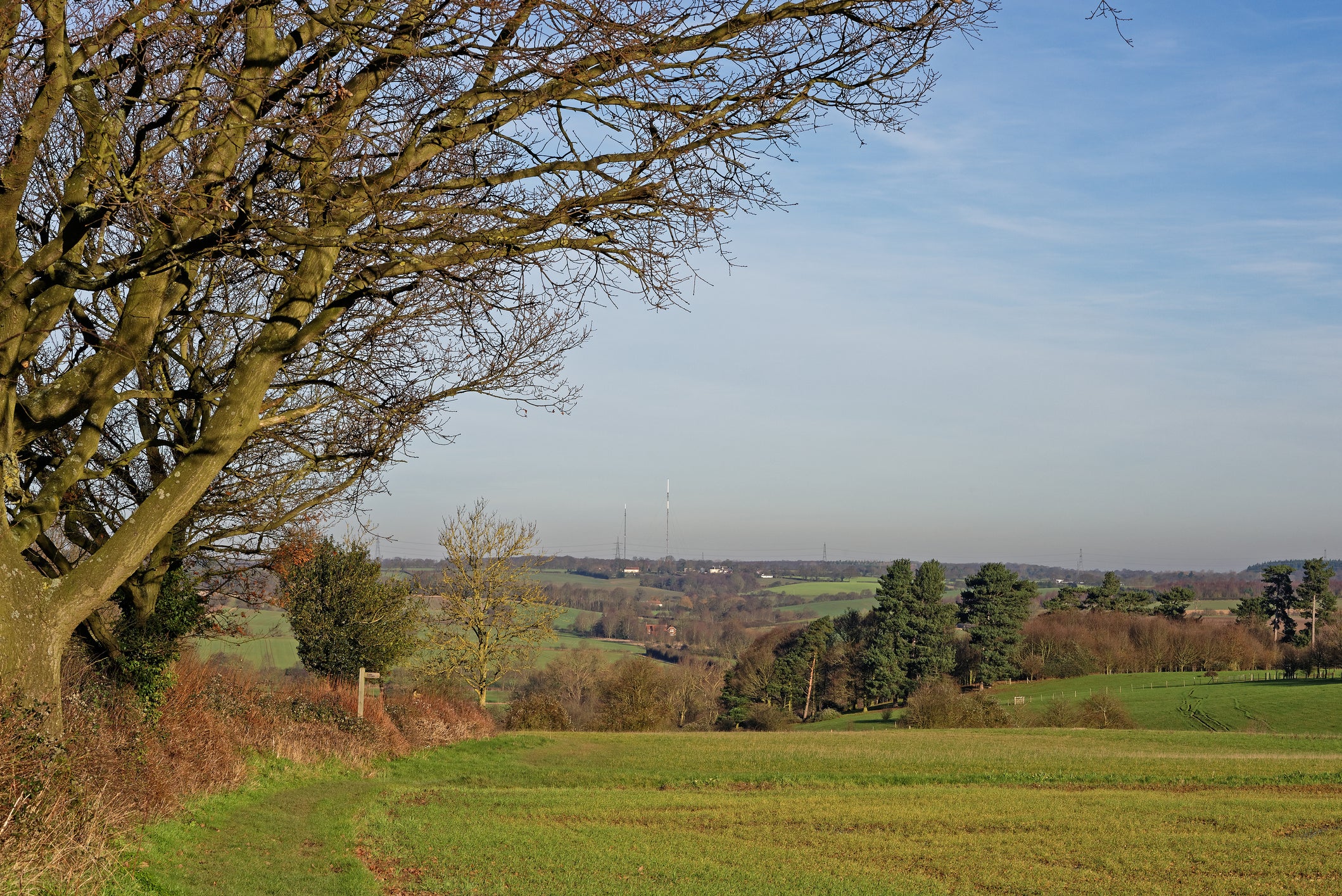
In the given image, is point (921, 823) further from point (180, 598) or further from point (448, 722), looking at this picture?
point (448, 722)

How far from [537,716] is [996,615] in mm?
52527

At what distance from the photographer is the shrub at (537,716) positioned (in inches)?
1296

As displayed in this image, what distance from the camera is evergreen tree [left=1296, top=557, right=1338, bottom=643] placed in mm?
87562

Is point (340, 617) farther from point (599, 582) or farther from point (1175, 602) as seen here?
point (599, 582)

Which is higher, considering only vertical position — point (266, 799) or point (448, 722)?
point (266, 799)

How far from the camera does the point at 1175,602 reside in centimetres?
9006

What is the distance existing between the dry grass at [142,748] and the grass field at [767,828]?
498 mm

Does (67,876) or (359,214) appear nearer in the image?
(67,876)

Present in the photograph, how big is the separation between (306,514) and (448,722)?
13.2 metres

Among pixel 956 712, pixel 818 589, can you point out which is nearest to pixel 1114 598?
pixel 956 712

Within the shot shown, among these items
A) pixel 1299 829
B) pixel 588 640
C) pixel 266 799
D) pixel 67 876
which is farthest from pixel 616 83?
pixel 588 640

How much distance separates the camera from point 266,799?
13.6 meters

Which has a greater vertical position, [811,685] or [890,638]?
[890,638]

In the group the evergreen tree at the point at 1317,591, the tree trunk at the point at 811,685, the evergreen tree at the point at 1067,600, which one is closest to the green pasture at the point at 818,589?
the evergreen tree at the point at 1067,600
